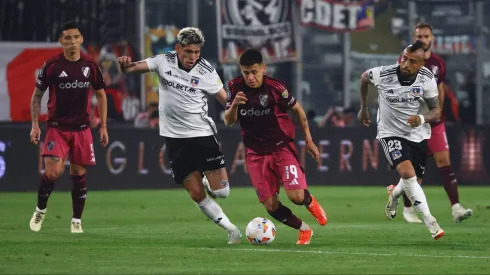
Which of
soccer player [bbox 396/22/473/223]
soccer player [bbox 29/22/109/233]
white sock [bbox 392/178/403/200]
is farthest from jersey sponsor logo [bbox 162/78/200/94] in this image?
soccer player [bbox 396/22/473/223]

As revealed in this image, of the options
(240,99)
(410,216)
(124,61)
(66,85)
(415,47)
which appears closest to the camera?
(240,99)

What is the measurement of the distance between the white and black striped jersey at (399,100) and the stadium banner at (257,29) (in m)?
14.0

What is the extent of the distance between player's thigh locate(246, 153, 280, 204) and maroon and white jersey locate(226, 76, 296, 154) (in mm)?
87

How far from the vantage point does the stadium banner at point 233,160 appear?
24.2m

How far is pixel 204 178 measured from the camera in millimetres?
14219

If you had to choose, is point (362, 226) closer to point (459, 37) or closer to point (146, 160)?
point (146, 160)

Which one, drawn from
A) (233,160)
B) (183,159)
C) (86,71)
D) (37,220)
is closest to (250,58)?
(183,159)

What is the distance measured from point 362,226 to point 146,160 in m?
9.33

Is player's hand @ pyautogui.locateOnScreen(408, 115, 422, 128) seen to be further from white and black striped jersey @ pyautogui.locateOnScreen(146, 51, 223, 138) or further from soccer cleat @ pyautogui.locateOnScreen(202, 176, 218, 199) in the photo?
soccer cleat @ pyautogui.locateOnScreen(202, 176, 218, 199)

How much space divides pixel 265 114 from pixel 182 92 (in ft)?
3.06

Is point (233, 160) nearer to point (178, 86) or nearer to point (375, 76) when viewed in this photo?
point (375, 76)

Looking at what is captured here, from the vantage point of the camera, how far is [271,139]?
1377cm

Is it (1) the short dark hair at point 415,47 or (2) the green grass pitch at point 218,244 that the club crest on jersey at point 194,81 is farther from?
(1) the short dark hair at point 415,47

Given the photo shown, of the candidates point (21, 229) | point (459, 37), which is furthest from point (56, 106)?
point (459, 37)
